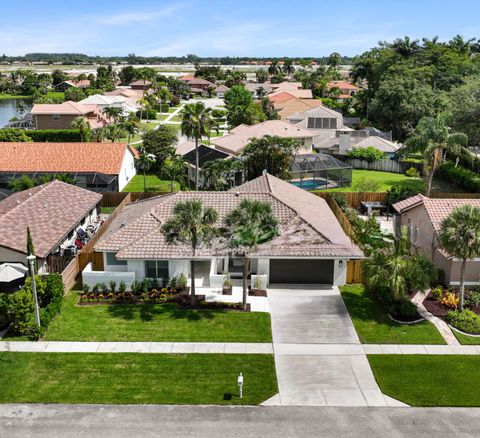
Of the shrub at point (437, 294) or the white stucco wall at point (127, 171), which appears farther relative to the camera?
the white stucco wall at point (127, 171)

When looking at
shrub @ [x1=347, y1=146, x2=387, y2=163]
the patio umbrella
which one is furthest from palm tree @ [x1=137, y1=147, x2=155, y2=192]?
shrub @ [x1=347, y1=146, x2=387, y2=163]

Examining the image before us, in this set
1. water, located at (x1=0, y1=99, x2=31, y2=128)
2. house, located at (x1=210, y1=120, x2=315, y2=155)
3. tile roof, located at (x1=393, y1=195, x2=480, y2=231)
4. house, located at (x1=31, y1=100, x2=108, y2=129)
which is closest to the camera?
tile roof, located at (x1=393, y1=195, x2=480, y2=231)

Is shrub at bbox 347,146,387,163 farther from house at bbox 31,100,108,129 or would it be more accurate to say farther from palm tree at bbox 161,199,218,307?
palm tree at bbox 161,199,218,307

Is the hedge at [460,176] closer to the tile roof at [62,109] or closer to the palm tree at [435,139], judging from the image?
the palm tree at [435,139]

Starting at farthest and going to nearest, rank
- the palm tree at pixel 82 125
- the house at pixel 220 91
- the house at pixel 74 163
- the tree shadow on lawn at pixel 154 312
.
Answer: the house at pixel 220 91
the palm tree at pixel 82 125
the house at pixel 74 163
the tree shadow on lawn at pixel 154 312

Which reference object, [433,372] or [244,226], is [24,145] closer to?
[244,226]

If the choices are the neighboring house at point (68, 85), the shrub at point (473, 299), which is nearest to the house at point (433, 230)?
the shrub at point (473, 299)

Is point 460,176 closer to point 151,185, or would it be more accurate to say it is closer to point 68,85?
point 151,185
